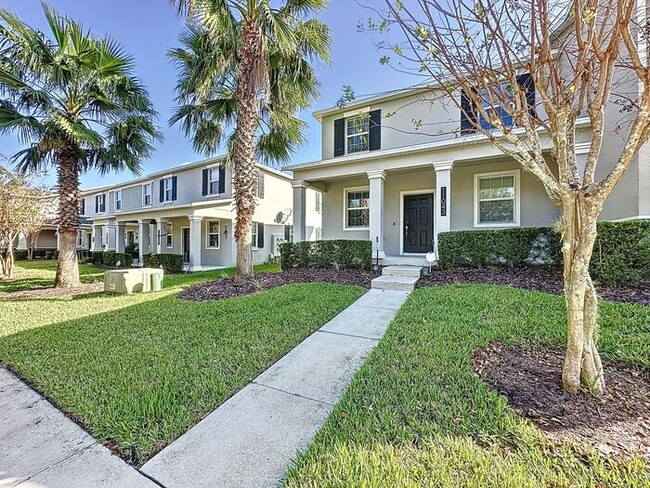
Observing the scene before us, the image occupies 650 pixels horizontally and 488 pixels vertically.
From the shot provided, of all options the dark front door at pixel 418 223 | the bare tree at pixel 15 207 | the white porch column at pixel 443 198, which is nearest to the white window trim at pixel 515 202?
the dark front door at pixel 418 223

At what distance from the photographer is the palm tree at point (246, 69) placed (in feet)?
25.8

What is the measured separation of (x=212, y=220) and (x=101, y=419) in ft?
47.8

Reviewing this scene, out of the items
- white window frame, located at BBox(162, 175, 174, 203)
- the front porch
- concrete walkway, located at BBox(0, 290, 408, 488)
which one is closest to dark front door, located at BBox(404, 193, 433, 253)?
the front porch

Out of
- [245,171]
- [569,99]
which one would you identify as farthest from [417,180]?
[569,99]

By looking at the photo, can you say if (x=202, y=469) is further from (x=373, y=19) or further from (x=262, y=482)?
(x=373, y=19)

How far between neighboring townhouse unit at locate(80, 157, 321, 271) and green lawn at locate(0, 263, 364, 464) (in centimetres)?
820

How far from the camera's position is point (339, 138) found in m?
11.1

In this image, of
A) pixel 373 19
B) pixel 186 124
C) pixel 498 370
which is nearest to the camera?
pixel 498 370

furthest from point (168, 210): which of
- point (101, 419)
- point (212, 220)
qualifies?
point (101, 419)

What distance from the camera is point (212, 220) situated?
1630cm

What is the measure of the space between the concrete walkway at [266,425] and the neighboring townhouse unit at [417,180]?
5519 mm

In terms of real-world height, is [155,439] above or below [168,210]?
below

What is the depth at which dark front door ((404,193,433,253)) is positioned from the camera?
10.3 meters

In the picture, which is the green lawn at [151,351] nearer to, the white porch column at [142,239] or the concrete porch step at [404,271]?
the concrete porch step at [404,271]
